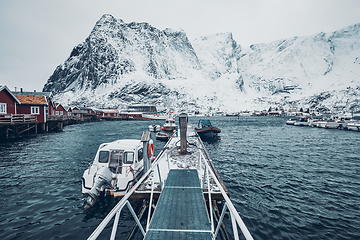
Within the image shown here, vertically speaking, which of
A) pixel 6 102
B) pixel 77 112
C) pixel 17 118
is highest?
pixel 6 102

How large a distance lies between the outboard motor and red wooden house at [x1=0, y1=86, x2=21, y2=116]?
111 ft

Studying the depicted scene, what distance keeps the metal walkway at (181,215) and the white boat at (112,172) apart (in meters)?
3.88

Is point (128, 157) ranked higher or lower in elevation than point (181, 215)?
higher

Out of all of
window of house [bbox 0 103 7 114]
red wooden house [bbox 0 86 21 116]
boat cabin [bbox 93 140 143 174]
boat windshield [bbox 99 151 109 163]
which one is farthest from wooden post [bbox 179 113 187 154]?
window of house [bbox 0 103 7 114]

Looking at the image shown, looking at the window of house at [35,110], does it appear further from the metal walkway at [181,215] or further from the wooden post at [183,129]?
the metal walkway at [181,215]

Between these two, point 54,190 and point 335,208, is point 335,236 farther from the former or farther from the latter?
point 54,190

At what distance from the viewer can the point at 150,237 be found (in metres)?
4.21

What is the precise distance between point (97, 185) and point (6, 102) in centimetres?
3542

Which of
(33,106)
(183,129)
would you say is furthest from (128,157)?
(33,106)

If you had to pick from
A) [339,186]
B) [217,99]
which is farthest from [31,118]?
[217,99]

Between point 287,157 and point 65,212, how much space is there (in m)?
23.2

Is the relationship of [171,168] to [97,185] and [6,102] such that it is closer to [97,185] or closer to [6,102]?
[97,185]

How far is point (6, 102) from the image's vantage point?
102 feet

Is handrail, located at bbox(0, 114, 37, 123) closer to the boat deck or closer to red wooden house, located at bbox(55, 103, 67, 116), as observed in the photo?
red wooden house, located at bbox(55, 103, 67, 116)
